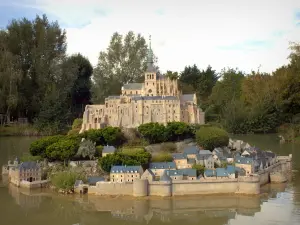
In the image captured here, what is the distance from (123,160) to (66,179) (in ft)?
15.4

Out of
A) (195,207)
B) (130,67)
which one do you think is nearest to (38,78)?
(130,67)

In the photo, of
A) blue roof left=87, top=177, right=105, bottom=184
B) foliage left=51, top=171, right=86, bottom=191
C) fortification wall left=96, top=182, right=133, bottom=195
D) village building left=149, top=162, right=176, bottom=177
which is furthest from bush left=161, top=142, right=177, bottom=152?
foliage left=51, top=171, right=86, bottom=191

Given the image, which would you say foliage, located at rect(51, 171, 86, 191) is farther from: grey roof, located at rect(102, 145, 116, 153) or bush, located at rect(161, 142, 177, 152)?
bush, located at rect(161, 142, 177, 152)

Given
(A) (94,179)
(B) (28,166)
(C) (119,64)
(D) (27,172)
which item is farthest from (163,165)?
(C) (119,64)

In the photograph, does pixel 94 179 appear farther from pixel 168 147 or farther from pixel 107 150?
pixel 168 147

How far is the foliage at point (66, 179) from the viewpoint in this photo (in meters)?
32.6

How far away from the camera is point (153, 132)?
40.6 meters

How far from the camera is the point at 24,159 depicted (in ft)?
128

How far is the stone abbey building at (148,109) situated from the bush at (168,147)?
3243mm

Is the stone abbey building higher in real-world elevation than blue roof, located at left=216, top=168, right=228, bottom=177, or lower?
higher

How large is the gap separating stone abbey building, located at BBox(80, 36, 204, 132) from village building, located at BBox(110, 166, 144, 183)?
11738 mm

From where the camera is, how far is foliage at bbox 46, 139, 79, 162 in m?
37.1

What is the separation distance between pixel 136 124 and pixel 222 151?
31.0ft

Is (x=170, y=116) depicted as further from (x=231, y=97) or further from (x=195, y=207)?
(x=231, y=97)
